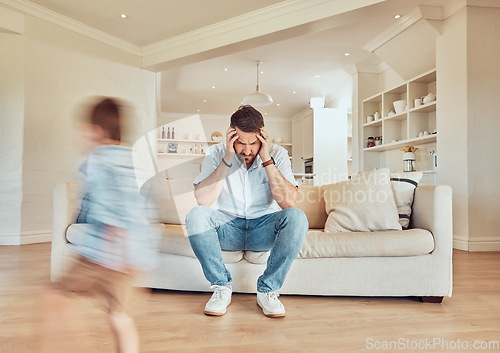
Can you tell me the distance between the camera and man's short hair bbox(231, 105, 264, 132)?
1.69m

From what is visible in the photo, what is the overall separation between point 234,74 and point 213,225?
4881 mm

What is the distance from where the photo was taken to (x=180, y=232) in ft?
6.35

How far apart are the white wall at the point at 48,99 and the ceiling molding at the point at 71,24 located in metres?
0.06

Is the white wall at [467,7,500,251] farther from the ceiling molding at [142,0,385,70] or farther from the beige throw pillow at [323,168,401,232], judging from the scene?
the beige throw pillow at [323,168,401,232]

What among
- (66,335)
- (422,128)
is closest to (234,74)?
(422,128)

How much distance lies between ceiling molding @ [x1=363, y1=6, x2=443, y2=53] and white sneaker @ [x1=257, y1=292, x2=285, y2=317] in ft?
11.7

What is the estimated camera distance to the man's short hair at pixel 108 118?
0.97m

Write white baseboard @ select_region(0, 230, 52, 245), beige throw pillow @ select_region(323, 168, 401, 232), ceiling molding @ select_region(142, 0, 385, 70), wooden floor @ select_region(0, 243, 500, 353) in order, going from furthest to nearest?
1. white baseboard @ select_region(0, 230, 52, 245)
2. ceiling molding @ select_region(142, 0, 385, 70)
3. beige throw pillow @ select_region(323, 168, 401, 232)
4. wooden floor @ select_region(0, 243, 500, 353)

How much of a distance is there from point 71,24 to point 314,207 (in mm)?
3685

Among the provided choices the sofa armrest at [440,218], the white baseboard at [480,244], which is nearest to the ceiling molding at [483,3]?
the white baseboard at [480,244]

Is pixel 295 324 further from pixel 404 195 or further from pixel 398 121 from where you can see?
pixel 398 121

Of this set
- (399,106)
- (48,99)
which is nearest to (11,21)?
(48,99)

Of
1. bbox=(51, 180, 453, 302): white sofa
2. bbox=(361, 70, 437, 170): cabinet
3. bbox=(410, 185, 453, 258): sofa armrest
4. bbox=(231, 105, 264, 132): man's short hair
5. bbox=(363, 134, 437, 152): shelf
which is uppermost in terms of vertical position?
bbox=(361, 70, 437, 170): cabinet

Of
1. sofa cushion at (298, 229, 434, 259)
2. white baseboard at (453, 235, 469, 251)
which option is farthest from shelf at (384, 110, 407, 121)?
sofa cushion at (298, 229, 434, 259)
